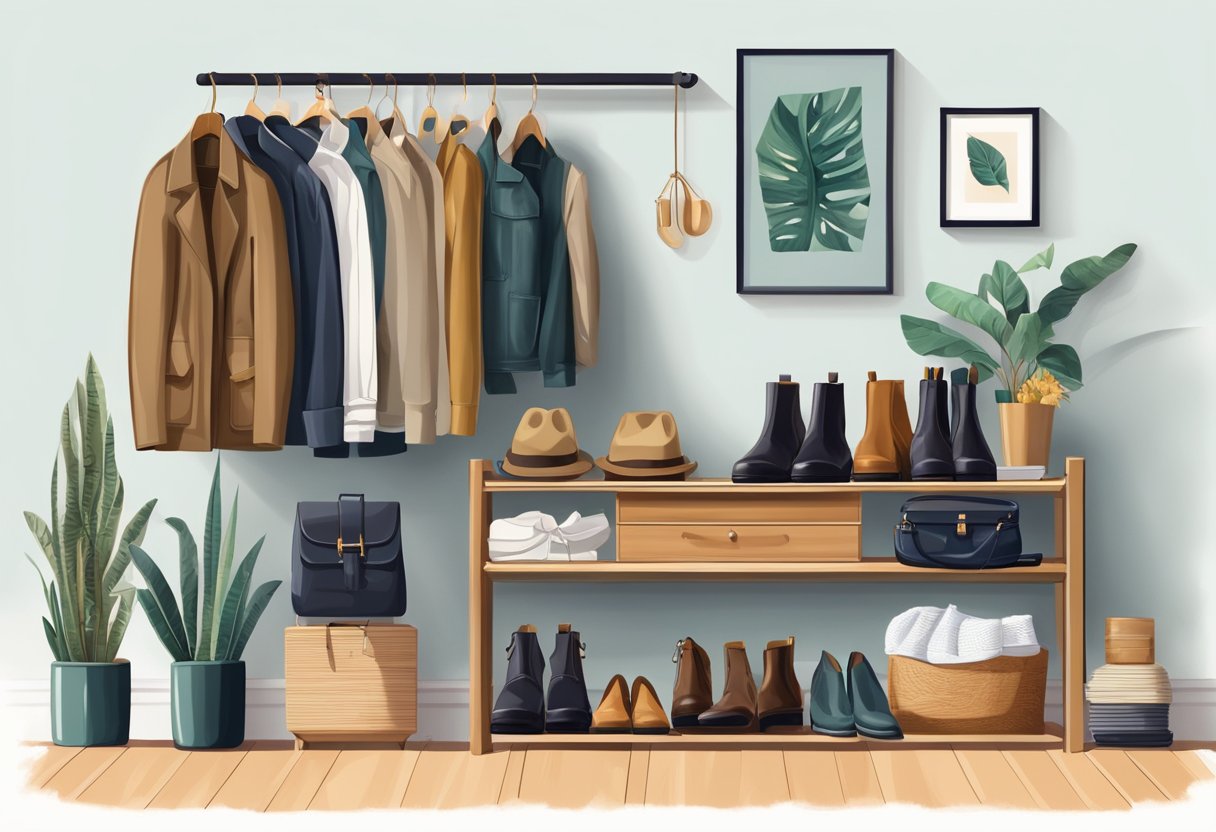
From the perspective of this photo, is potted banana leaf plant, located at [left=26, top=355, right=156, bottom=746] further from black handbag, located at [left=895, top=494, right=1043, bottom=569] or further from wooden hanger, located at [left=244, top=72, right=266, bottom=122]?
black handbag, located at [left=895, top=494, right=1043, bottom=569]

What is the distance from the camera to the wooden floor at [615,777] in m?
2.45

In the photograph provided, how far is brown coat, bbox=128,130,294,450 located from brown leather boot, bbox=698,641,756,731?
4.04ft

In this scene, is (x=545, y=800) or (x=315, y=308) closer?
(x=545, y=800)

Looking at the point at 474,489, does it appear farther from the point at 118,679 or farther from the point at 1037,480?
the point at 1037,480

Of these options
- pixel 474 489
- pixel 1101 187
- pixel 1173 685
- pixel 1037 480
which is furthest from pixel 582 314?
pixel 1173 685

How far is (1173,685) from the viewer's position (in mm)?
3072

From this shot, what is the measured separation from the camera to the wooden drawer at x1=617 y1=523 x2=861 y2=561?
2756 millimetres

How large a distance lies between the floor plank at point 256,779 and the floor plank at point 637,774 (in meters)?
0.77

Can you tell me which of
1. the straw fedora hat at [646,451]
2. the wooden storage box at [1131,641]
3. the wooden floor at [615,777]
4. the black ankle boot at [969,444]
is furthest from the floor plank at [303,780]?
the wooden storage box at [1131,641]

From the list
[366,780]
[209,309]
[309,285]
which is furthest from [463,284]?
[366,780]

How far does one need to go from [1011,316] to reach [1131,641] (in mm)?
870

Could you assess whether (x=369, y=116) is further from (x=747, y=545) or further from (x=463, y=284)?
(x=747, y=545)

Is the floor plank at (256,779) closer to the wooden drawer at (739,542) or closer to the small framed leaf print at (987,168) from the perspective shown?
the wooden drawer at (739,542)

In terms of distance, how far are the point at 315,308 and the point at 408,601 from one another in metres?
0.85
